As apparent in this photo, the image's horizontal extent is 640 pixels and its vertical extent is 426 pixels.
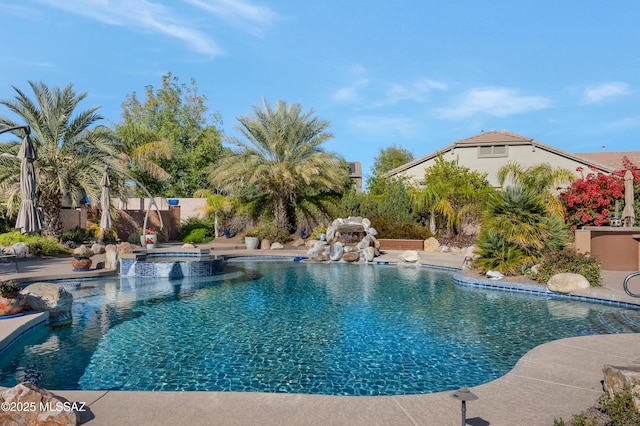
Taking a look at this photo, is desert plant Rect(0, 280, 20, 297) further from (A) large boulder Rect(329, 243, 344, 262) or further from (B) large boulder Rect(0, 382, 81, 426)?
(A) large boulder Rect(329, 243, 344, 262)

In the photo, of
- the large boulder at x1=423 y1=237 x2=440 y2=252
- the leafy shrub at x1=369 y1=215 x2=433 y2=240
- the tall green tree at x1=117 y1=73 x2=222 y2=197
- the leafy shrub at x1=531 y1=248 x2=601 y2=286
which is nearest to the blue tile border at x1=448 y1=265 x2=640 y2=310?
the leafy shrub at x1=531 y1=248 x2=601 y2=286

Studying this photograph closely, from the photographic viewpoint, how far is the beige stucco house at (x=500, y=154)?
28.2 m

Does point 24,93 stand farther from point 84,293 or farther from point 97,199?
point 84,293

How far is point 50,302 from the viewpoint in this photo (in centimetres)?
865

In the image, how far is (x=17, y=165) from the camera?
789 inches

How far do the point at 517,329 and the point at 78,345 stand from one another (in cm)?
738

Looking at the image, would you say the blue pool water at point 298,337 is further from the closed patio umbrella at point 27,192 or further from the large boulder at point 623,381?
the closed patio umbrella at point 27,192

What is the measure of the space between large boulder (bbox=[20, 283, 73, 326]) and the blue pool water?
0.35 metres

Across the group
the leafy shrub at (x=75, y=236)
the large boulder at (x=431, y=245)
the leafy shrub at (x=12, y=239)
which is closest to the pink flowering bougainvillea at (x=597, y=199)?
the large boulder at (x=431, y=245)

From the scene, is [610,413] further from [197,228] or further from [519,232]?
Answer: [197,228]

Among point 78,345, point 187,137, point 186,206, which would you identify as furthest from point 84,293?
point 187,137

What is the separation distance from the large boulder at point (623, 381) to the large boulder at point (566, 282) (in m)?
7.45

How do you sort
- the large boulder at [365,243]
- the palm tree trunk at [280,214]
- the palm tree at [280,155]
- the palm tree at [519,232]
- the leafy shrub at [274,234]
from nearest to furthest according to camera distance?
the palm tree at [519,232], the large boulder at [365,243], the leafy shrub at [274,234], the palm tree at [280,155], the palm tree trunk at [280,214]

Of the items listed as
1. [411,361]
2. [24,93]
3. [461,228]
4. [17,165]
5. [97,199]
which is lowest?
[411,361]
